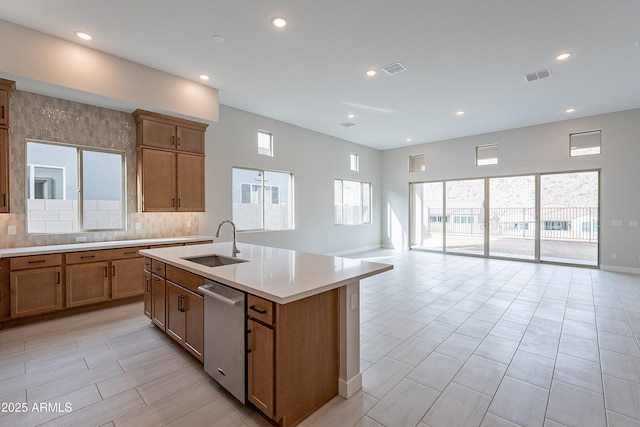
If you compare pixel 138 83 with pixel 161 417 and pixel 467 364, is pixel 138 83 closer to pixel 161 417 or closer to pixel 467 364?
pixel 161 417

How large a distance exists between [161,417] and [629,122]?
8.98 meters

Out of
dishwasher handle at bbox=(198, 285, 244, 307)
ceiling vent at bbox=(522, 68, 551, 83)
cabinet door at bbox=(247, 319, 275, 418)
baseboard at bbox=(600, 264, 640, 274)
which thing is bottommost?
baseboard at bbox=(600, 264, 640, 274)

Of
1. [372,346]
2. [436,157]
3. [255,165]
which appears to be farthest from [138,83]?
[436,157]

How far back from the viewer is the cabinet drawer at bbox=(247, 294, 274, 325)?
1654 millimetres

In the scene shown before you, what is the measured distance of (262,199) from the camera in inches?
Answer: 249

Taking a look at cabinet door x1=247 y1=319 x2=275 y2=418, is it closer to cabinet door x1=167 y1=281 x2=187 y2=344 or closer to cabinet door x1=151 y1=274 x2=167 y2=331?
cabinet door x1=167 y1=281 x2=187 y2=344

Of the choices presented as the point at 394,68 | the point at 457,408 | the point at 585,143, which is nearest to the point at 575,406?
the point at 457,408

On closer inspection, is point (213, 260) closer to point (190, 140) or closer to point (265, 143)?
point (190, 140)

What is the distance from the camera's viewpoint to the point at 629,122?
584 centimetres

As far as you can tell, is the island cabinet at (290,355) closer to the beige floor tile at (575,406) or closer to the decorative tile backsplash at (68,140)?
the beige floor tile at (575,406)

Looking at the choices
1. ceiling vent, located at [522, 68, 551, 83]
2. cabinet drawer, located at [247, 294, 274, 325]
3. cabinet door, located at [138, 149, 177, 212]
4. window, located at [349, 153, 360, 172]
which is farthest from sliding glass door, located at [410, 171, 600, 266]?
cabinet drawer, located at [247, 294, 274, 325]

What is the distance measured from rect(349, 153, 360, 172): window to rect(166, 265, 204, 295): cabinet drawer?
6776 mm

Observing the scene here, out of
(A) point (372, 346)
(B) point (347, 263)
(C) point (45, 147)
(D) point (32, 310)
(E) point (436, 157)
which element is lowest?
(A) point (372, 346)

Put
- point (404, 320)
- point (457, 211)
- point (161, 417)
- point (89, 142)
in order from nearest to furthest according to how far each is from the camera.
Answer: point (161, 417), point (404, 320), point (89, 142), point (457, 211)
